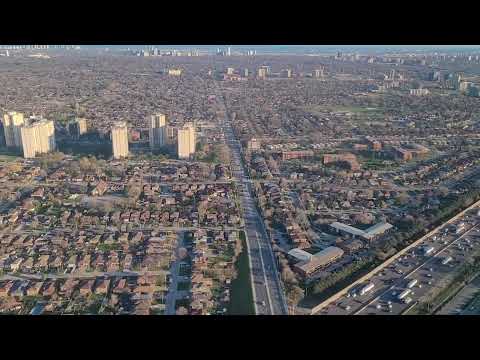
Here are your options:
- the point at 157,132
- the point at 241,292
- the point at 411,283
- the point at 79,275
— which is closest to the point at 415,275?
the point at 411,283

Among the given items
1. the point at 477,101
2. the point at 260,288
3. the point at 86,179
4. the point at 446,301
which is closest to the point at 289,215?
the point at 260,288

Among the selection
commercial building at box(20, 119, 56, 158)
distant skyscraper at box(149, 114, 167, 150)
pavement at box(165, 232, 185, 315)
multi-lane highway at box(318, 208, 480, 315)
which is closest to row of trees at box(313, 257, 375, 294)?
multi-lane highway at box(318, 208, 480, 315)

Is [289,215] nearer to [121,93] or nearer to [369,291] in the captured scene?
[369,291]

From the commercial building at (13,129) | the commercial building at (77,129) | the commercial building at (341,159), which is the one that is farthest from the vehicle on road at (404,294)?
the commercial building at (77,129)

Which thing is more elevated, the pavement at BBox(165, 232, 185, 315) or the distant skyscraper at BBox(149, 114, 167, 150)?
the distant skyscraper at BBox(149, 114, 167, 150)

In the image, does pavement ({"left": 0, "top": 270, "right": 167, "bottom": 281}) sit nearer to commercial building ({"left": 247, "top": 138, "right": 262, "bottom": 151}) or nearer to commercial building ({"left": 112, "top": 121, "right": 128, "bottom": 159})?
commercial building ({"left": 112, "top": 121, "right": 128, "bottom": 159})

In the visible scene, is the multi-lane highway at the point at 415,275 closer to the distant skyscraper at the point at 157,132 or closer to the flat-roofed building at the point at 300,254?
the flat-roofed building at the point at 300,254
